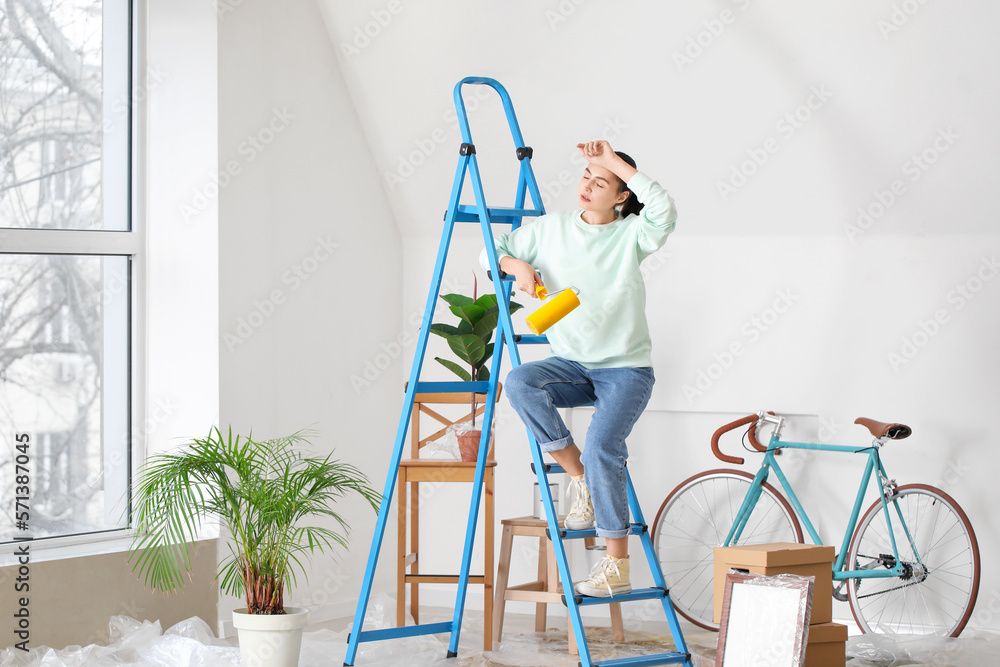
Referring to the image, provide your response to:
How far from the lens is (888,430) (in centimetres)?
329

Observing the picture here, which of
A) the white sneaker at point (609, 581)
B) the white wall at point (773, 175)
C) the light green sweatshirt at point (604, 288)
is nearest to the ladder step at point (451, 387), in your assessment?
the light green sweatshirt at point (604, 288)

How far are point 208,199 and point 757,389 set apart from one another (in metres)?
2.06

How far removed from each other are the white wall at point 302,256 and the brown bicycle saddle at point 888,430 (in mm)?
1823

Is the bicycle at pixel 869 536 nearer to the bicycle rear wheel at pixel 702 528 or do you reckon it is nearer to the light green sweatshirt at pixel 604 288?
the bicycle rear wheel at pixel 702 528

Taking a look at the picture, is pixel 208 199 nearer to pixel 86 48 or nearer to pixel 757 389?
pixel 86 48

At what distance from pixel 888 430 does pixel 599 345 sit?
49.3 inches

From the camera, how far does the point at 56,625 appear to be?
9.83ft

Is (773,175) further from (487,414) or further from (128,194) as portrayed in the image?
(128,194)

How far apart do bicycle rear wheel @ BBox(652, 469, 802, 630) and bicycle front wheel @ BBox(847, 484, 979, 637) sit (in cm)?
30

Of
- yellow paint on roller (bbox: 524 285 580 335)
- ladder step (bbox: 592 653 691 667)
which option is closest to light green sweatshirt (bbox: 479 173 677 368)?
yellow paint on roller (bbox: 524 285 580 335)

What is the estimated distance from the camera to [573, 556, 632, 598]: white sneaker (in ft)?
8.23

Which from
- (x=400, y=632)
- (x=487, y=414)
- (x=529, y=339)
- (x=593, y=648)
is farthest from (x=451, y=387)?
(x=593, y=648)

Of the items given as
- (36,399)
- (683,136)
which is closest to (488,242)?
(683,136)

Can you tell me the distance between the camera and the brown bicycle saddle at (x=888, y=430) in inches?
129
